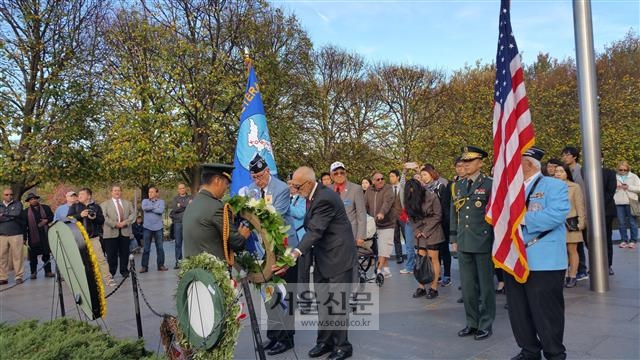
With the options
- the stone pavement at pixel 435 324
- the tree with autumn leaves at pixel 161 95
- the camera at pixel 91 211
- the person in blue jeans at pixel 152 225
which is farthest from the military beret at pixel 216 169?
the tree with autumn leaves at pixel 161 95

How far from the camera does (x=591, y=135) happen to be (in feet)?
23.2

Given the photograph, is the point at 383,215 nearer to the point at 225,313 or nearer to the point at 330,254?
the point at 330,254

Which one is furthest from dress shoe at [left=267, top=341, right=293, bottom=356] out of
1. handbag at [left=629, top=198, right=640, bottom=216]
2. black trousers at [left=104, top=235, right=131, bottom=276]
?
handbag at [left=629, top=198, right=640, bottom=216]

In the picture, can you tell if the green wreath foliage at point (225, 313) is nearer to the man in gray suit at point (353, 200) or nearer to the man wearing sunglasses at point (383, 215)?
the man in gray suit at point (353, 200)

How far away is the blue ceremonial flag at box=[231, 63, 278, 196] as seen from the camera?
8.63m

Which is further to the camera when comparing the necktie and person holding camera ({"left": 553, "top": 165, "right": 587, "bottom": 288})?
the necktie

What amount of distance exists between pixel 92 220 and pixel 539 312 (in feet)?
27.3

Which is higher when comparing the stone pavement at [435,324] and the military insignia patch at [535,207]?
the military insignia patch at [535,207]

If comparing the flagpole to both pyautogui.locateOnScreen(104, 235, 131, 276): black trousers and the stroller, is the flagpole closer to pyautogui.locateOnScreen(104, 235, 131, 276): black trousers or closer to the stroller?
the stroller

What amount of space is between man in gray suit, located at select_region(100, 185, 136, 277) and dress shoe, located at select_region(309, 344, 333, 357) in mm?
6955

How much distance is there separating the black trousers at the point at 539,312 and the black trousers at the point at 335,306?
159 cm

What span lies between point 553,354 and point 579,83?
4613mm

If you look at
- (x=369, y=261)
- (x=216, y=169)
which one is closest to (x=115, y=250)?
(x=369, y=261)

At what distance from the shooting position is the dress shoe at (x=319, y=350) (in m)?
5.05
